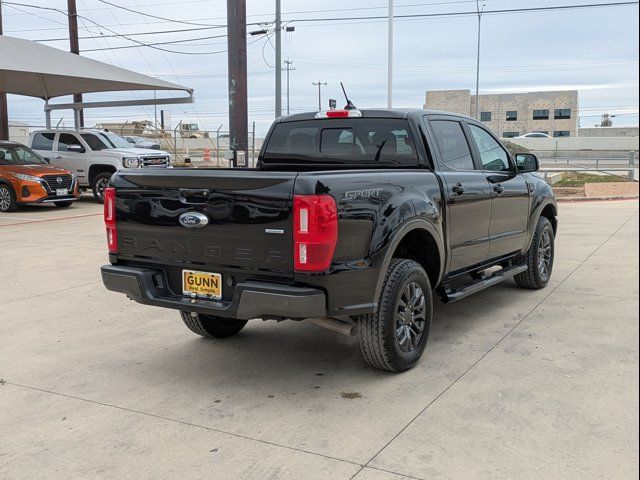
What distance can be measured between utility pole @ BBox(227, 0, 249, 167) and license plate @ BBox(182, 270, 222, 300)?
9.78 metres

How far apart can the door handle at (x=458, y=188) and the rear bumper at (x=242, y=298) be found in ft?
6.04

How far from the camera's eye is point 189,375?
4.62 meters

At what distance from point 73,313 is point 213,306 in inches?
111

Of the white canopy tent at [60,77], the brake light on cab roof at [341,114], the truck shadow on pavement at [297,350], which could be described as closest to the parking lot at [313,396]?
the truck shadow on pavement at [297,350]

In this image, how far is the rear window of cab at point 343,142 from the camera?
5234 millimetres

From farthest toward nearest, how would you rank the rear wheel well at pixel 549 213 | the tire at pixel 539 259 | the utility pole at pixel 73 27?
1. the utility pole at pixel 73 27
2. the rear wheel well at pixel 549 213
3. the tire at pixel 539 259

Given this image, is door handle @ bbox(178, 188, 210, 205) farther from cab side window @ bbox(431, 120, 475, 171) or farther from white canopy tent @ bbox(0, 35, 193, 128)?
white canopy tent @ bbox(0, 35, 193, 128)

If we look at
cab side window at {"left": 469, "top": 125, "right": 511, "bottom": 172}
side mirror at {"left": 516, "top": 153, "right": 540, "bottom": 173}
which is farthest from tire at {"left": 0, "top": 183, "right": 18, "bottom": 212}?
side mirror at {"left": 516, "top": 153, "right": 540, "bottom": 173}

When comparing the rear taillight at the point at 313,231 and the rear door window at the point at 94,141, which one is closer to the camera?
the rear taillight at the point at 313,231

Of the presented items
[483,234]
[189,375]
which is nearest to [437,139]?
[483,234]

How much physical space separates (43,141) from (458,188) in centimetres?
1638

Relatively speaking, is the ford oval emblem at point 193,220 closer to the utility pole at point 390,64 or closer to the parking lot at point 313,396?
the parking lot at point 313,396

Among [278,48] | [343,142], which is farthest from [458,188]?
[278,48]

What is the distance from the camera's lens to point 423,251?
4.98m
